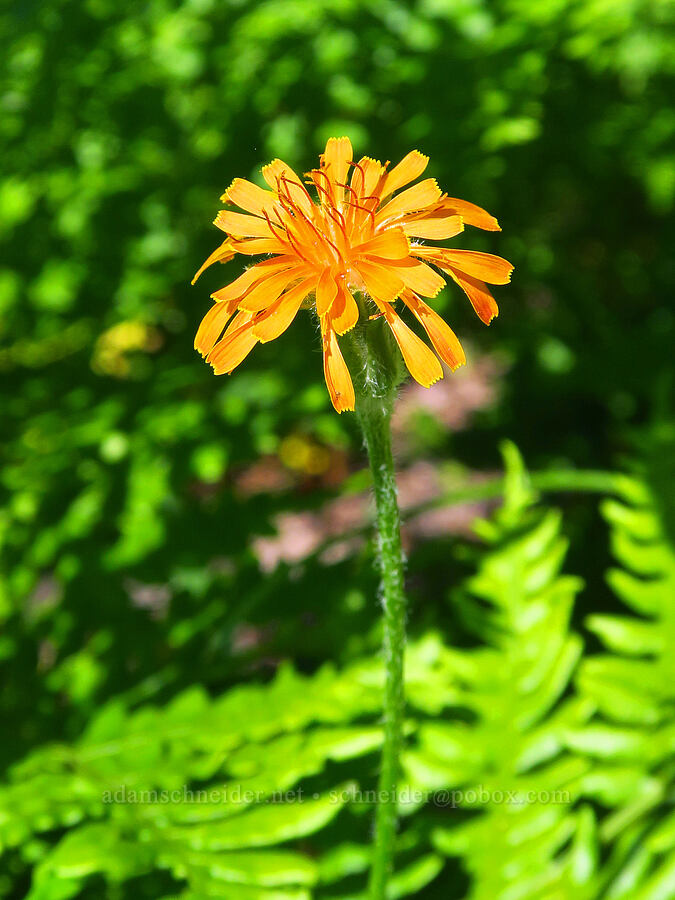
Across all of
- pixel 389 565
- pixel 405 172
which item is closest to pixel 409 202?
pixel 405 172

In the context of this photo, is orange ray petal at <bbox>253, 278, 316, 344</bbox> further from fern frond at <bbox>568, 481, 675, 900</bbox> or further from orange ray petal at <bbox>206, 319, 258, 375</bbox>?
fern frond at <bbox>568, 481, 675, 900</bbox>

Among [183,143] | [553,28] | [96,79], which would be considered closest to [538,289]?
[553,28]

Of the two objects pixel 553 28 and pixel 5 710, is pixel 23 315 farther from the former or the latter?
pixel 553 28

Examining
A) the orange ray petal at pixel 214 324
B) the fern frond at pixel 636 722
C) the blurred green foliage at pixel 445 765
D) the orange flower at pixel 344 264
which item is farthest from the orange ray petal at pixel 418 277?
the fern frond at pixel 636 722

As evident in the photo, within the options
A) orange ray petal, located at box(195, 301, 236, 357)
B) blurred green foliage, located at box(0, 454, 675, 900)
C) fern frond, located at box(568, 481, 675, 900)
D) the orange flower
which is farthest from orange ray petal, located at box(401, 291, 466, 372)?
fern frond, located at box(568, 481, 675, 900)

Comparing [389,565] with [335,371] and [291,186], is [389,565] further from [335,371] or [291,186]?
[291,186]

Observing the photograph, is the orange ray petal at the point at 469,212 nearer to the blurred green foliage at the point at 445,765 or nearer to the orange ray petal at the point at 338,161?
the orange ray petal at the point at 338,161
